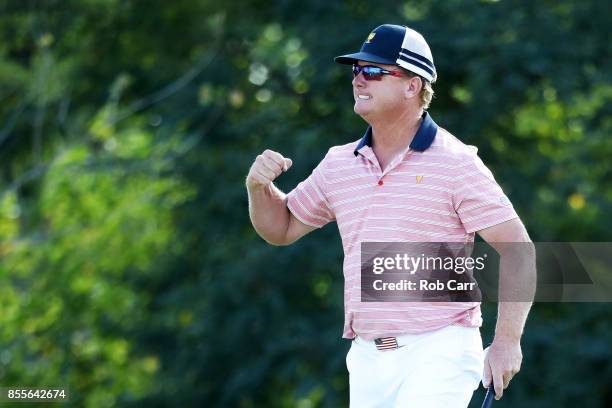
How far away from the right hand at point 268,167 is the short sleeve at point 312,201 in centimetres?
16

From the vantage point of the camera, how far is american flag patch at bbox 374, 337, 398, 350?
12.9 ft

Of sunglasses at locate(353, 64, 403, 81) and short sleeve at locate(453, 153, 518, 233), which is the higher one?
sunglasses at locate(353, 64, 403, 81)

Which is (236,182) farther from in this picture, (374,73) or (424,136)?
(424,136)

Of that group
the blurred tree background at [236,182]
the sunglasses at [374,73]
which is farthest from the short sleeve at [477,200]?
the blurred tree background at [236,182]

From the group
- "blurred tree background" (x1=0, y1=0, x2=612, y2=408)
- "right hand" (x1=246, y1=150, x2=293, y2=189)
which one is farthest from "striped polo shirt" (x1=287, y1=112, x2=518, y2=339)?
"blurred tree background" (x1=0, y1=0, x2=612, y2=408)

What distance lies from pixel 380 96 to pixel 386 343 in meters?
0.73

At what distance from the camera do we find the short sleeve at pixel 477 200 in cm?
385

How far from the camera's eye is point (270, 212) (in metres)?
4.27

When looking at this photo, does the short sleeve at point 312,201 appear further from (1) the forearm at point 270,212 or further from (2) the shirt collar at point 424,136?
(2) the shirt collar at point 424,136

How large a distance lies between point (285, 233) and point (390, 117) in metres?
0.55

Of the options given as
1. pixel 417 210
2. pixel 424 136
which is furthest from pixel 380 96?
pixel 417 210

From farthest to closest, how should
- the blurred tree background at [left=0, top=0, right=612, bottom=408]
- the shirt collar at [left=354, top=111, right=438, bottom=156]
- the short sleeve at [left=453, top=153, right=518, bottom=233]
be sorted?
the blurred tree background at [left=0, top=0, right=612, bottom=408] < the shirt collar at [left=354, top=111, right=438, bottom=156] < the short sleeve at [left=453, top=153, right=518, bottom=233]

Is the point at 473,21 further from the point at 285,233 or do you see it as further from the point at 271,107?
the point at 285,233

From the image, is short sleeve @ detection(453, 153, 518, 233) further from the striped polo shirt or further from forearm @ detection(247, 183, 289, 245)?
forearm @ detection(247, 183, 289, 245)
